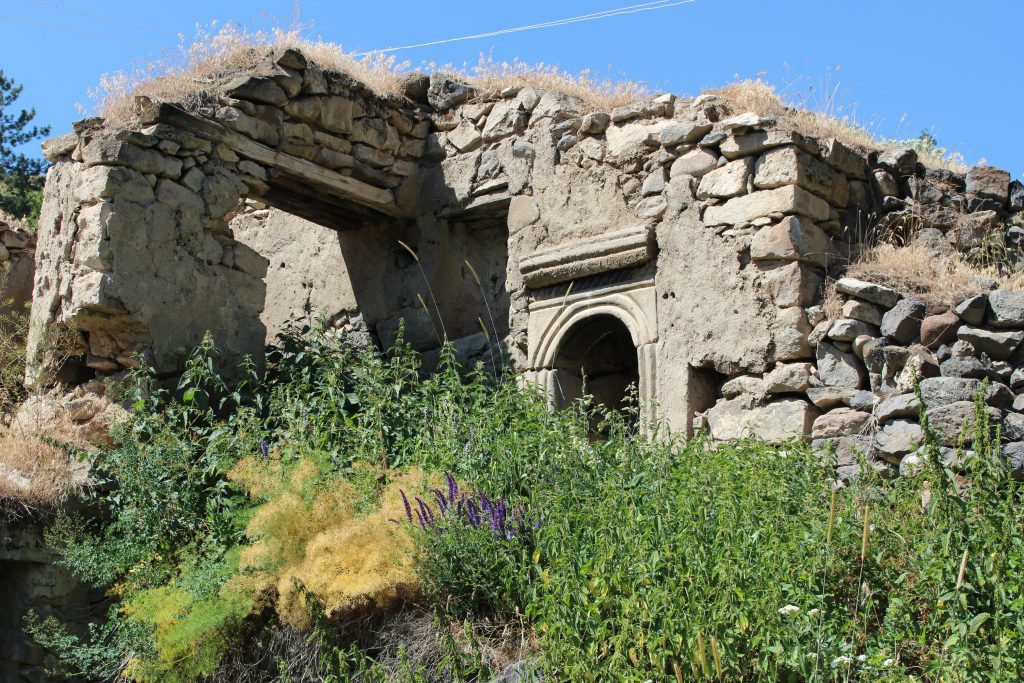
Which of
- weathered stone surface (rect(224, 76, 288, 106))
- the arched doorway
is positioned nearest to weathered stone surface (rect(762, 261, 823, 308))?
the arched doorway

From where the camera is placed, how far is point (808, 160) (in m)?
7.22

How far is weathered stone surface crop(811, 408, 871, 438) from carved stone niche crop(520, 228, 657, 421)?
4.21 feet

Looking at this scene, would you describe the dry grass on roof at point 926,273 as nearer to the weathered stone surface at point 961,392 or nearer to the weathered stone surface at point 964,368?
the weathered stone surface at point 964,368

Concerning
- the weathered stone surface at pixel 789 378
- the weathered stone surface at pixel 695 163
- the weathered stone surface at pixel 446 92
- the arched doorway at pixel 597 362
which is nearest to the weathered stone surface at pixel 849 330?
the weathered stone surface at pixel 789 378

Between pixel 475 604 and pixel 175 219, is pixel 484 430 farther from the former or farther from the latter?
pixel 175 219

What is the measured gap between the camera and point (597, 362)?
28.9 feet

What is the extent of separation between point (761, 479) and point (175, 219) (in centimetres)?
498

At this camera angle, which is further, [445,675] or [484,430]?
[484,430]

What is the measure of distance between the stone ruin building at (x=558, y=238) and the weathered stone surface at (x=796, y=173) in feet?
0.05

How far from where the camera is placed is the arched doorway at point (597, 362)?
8.38m

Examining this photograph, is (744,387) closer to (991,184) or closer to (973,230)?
(973,230)

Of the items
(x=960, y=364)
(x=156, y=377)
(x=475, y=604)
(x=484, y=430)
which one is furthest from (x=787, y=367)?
(x=156, y=377)

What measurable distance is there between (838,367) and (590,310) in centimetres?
212

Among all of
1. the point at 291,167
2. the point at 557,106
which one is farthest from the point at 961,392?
the point at 291,167
